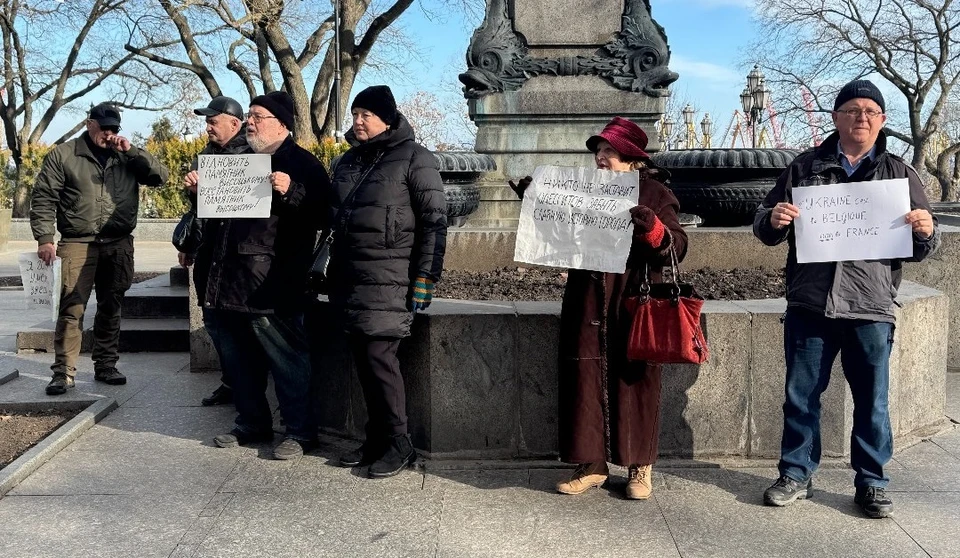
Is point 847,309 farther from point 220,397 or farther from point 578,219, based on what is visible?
point 220,397

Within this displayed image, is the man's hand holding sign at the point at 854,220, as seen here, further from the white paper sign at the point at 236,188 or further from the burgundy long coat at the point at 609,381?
the white paper sign at the point at 236,188

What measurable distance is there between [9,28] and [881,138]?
1387 inches

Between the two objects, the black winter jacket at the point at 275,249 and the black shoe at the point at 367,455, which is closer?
the black shoe at the point at 367,455

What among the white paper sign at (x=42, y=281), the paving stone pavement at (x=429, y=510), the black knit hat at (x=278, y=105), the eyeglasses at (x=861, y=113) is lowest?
the paving stone pavement at (x=429, y=510)

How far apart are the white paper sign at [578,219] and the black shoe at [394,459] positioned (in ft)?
3.83

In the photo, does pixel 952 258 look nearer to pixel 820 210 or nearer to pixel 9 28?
pixel 820 210

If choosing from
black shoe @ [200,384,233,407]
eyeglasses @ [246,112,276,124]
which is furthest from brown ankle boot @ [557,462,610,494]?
black shoe @ [200,384,233,407]

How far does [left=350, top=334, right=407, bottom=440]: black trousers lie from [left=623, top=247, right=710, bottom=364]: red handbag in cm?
123

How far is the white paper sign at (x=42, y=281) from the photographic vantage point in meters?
6.89

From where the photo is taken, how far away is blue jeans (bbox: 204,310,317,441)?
5.45m

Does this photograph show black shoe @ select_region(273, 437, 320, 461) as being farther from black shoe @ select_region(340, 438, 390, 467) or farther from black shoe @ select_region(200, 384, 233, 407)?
black shoe @ select_region(200, 384, 233, 407)

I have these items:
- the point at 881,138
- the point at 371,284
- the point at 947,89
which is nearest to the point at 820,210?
the point at 881,138

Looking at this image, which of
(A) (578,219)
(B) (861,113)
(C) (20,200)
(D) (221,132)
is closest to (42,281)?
(D) (221,132)

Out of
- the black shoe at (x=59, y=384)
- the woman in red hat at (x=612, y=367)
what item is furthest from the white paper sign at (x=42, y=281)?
the woman in red hat at (x=612, y=367)
